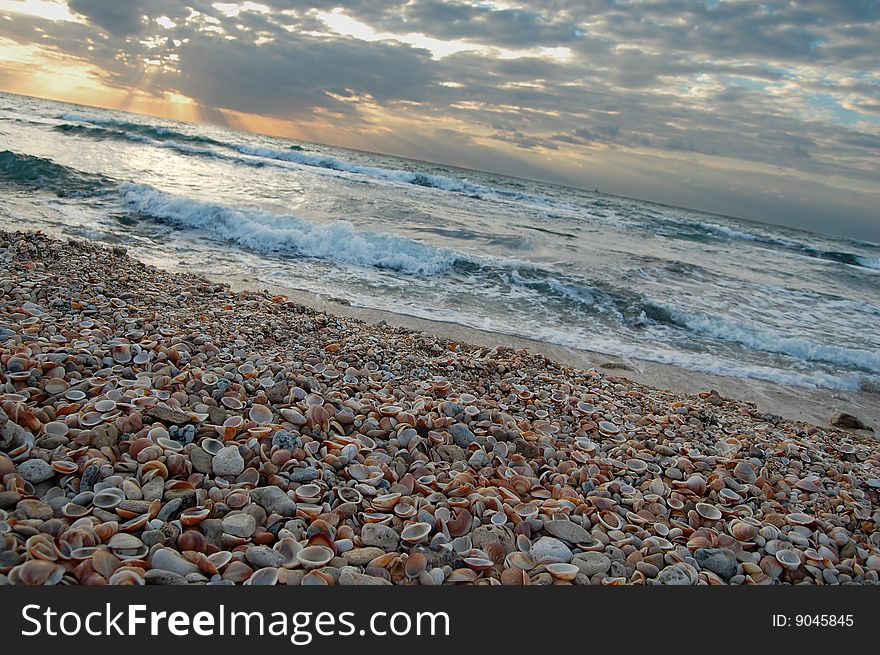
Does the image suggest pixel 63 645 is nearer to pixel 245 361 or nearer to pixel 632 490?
pixel 245 361

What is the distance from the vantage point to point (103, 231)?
32.5 ft

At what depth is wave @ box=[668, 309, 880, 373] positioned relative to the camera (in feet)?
27.4

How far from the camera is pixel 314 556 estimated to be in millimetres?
1971

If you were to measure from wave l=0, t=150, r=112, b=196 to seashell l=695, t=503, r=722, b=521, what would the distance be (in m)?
14.9

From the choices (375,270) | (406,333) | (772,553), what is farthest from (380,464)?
(375,270)

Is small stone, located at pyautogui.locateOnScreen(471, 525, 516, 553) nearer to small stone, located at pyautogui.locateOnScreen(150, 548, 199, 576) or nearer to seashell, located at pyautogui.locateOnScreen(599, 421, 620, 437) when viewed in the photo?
small stone, located at pyautogui.locateOnScreen(150, 548, 199, 576)

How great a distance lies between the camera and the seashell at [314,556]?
1.93 meters

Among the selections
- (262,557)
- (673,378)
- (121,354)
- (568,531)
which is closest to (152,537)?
(262,557)

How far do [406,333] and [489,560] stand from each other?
12.3 ft

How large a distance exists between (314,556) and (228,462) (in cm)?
70

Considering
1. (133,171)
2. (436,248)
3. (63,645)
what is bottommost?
(63,645)

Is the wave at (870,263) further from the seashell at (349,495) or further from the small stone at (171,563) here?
the small stone at (171,563)

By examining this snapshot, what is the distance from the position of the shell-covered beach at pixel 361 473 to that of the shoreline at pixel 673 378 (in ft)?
5.46

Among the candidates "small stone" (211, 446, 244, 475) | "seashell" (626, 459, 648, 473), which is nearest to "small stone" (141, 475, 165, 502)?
"small stone" (211, 446, 244, 475)
